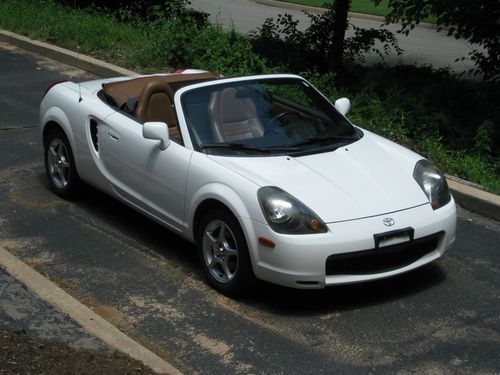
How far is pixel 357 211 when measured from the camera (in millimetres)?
6238

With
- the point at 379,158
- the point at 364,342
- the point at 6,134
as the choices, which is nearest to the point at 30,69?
the point at 6,134

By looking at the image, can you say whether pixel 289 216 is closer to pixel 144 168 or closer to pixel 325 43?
pixel 144 168

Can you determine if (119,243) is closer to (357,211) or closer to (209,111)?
(209,111)

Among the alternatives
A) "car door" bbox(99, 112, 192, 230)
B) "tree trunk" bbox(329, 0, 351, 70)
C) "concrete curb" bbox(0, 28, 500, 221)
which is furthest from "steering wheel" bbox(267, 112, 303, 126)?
"tree trunk" bbox(329, 0, 351, 70)

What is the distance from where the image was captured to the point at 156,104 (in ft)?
25.1

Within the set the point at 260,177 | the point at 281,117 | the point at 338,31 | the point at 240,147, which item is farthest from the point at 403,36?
the point at 260,177

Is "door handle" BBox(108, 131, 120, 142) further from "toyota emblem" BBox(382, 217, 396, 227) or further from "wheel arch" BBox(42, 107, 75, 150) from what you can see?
"toyota emblem" BBox(382, 217, 396, 227)

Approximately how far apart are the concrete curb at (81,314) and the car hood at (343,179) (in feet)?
4.64

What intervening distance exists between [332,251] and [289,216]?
36cm

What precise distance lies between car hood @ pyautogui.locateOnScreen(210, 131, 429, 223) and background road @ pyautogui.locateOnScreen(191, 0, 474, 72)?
369 inches

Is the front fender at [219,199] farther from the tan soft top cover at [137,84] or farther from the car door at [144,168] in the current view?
the tan soft top cover at [137,84]

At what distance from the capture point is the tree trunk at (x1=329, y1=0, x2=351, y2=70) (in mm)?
13601

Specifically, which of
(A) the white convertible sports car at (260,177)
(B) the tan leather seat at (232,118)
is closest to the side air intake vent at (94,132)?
(A) the white convertible sports car at (260,177)

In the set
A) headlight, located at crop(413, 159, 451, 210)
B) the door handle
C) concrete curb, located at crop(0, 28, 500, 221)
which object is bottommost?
concrete curb, located at crop(0, 28, 500, 221)
